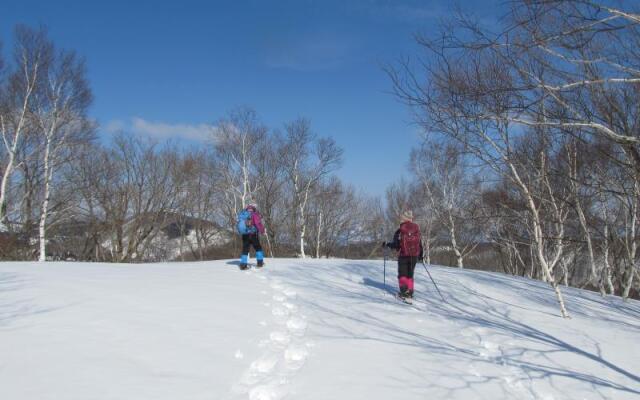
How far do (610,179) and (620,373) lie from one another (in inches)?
354

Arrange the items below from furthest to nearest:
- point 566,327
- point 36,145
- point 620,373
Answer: point 36,145
point 566,327
point 620,373

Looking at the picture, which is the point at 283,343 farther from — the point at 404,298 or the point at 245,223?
the point at 245,223

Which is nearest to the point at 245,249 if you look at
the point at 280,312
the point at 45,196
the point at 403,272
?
the point at 280,312

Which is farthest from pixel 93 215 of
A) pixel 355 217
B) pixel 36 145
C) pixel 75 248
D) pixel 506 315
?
pixel 506 315

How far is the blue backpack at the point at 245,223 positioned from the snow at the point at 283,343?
157cm

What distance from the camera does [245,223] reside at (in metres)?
9.67

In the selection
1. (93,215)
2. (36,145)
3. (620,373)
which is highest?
(36,145)

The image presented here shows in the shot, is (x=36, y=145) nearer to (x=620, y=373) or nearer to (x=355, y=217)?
(x=620, y=373)

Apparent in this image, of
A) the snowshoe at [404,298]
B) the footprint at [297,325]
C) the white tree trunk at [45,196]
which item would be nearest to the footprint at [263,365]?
the footprint at [297,325]

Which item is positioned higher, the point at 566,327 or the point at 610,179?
the point at 610,179

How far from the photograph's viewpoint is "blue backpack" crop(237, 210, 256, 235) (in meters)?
9.65

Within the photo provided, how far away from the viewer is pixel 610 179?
11906mm

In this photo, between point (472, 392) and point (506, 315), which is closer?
point (472, 392)

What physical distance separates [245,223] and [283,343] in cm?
516
